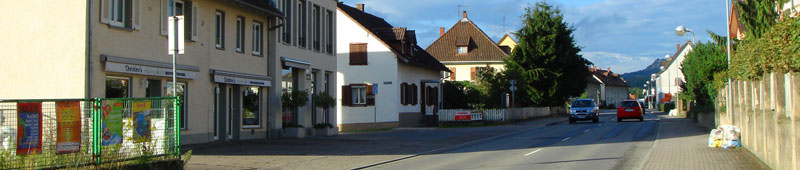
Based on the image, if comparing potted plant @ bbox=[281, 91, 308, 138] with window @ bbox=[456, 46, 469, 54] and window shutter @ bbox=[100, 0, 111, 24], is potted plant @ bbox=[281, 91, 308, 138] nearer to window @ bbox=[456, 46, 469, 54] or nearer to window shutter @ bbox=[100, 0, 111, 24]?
window shutter @ bbox=[100, 0, 111, 24]

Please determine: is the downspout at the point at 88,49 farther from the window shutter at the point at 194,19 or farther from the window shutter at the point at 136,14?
the window shutter at the point at 194,19

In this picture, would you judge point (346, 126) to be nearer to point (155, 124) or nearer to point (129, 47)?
point (129, 47)

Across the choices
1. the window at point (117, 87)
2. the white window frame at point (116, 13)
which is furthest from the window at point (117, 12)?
the window at point (117, 87)

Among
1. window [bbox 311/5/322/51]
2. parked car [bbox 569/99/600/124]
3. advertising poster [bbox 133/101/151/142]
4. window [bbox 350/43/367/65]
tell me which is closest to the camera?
advertising poster [bbox 133/101/151/142]

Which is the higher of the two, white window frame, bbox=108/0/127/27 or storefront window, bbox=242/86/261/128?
white window frame, bbox=108/0/127/27

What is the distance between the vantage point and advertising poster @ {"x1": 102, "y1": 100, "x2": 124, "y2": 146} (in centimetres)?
1220

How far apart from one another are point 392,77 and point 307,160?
78.1ft

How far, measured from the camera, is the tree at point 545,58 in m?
59.0

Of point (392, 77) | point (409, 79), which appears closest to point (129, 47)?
point (392, 77)

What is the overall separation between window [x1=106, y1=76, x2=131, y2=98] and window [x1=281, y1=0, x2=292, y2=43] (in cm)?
955

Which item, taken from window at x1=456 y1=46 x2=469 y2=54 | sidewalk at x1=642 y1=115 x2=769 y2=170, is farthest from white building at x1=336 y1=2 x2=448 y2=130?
window at x1=456 y1=46 x2=469 y2=54

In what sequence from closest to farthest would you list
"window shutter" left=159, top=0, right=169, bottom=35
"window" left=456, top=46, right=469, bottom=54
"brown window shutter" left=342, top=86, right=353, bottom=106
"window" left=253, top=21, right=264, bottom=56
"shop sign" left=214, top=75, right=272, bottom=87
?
1. "window shutter" left=159, top=0, right=169, bottom=35
2. "shop sign" left=214, top=75, right=272, bottom=87
3. "window" left=253, top=21, right=264, bottom=56
4. "brown window shutter" left=342, top=86, right=353, bottom=106
5. "window" left=456, top=46, right=469, bottom=54

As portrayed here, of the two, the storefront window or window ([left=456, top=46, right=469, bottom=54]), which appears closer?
the storefront window

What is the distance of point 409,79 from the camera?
146ft
